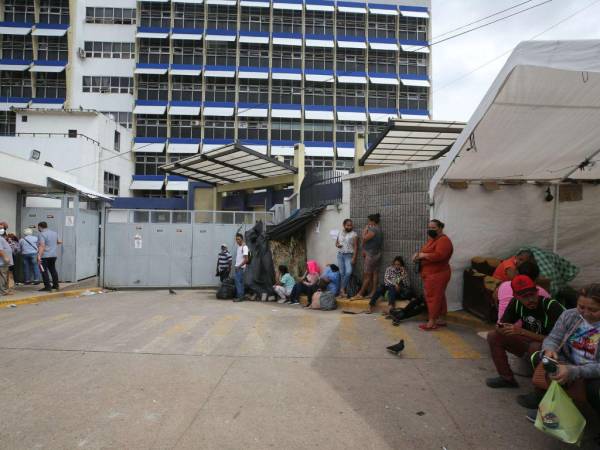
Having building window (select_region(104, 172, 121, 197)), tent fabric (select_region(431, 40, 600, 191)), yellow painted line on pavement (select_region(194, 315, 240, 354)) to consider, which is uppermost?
building window (select_region(104, 172, 121, 197))

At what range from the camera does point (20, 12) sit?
3875 cm

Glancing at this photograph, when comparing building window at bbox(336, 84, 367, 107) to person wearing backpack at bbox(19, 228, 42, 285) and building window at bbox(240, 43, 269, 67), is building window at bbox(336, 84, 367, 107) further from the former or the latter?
person wearing backpack at bbox(19, 228, 42, 285)

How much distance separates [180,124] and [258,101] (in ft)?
25.7

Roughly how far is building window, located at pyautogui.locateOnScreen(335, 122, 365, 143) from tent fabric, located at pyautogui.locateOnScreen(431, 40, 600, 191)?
34318 mm

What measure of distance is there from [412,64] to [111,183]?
31.2 meters

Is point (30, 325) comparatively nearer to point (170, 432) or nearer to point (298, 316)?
point (298, 316)

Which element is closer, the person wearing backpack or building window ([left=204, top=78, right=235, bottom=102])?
the person wearing backpack

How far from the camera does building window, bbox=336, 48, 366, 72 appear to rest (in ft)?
135

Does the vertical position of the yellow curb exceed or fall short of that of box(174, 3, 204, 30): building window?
it falls short

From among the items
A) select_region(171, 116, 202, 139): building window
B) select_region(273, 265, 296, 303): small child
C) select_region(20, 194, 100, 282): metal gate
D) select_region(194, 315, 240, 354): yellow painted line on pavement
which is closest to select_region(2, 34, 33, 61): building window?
select_region(171, 116, 202, 139): building window

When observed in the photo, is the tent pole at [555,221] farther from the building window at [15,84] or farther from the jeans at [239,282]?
the building window at [15,84]

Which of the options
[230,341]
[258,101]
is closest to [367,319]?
[230,341]

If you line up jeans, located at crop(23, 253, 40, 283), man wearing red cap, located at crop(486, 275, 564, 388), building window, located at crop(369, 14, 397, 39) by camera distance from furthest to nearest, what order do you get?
building window, located at crop(369, 14, 397, 39), jeans, located at crop(23, 253, 40, 283), man wearing red cap, located at crop(486, 275, 564, 388)

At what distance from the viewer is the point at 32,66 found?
37.9 meters
